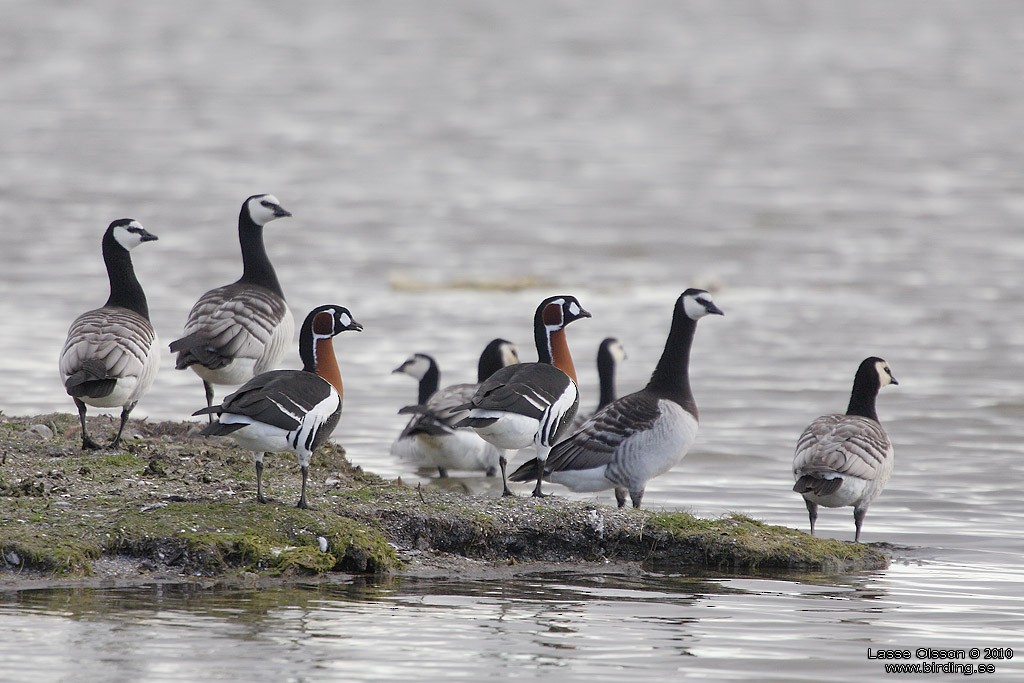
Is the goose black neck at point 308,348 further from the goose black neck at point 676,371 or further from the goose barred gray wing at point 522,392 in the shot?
the goose black neck at point 676,371

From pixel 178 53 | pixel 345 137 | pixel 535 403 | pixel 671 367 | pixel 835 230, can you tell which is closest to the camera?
pixel 535 403

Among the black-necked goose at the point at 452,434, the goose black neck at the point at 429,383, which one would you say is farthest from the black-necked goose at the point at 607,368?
the black-necked goose at the point at 452,434

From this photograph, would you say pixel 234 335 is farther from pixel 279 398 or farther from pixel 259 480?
pixel 279 398

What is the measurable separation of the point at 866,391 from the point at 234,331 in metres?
5.89

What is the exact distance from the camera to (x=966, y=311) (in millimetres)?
24984

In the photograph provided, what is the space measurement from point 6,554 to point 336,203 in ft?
90.7

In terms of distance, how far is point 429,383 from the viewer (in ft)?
55.4

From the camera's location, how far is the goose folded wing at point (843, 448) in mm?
11578

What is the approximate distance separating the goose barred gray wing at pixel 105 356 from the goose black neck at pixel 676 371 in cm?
433

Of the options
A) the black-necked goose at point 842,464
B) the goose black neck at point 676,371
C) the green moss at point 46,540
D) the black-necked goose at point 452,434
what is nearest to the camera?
the green moss at point 46,540

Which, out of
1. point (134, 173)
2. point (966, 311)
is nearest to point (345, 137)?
point (134, 173)

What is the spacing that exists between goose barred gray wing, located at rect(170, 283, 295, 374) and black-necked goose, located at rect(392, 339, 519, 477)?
4.92 ft

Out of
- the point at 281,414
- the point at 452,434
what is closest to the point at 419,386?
the point at 452,434

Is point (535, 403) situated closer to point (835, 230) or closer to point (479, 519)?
point (479, 519)
